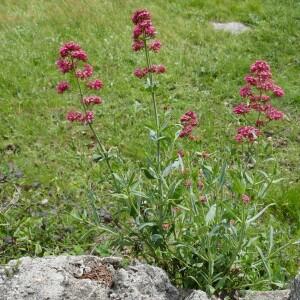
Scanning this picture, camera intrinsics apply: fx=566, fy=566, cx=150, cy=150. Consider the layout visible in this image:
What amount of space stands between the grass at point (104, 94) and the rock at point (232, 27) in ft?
0.67

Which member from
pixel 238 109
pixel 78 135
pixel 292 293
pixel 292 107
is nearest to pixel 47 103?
pixel 78 135

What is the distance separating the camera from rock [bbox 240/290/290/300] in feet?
14.0

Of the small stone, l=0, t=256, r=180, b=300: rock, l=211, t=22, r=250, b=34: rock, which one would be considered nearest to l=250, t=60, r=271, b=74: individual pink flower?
l=0, t=256, r=180, b=300: rock

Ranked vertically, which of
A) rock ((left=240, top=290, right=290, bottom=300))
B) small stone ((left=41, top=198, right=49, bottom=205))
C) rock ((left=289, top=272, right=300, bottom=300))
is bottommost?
rock ((left=240, top=290, right=290, bottom=300))

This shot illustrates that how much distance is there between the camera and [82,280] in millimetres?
4117

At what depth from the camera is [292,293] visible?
12.8 ft

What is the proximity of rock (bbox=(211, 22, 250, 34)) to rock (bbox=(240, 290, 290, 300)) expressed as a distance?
8.66m

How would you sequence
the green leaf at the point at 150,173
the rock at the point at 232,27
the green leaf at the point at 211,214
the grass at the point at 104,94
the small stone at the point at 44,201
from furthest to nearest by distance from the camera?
the rock at the point at 232,27 → the small stone at the point at 44,201 → the grass at the point at 104,94 → the green leaf at the point at 150,173 → the green leaf at the point at 211,214

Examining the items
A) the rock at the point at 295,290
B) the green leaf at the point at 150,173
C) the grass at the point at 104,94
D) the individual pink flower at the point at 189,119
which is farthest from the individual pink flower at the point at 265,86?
the grass at the point at 104,94

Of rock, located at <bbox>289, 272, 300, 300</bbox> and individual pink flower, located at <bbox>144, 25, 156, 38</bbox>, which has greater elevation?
individual pink flower, located at <bbox>144, 25, 156, 38</bbox>

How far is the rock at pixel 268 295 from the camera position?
168 inches

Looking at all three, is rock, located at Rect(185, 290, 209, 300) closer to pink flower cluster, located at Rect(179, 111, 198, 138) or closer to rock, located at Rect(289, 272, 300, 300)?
rock, located at Rect(289, 272, 300, 300)

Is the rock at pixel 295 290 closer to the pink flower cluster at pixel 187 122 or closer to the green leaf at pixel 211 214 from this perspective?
the green leaf at pixel 211 214

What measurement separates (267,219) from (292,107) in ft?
11.0
